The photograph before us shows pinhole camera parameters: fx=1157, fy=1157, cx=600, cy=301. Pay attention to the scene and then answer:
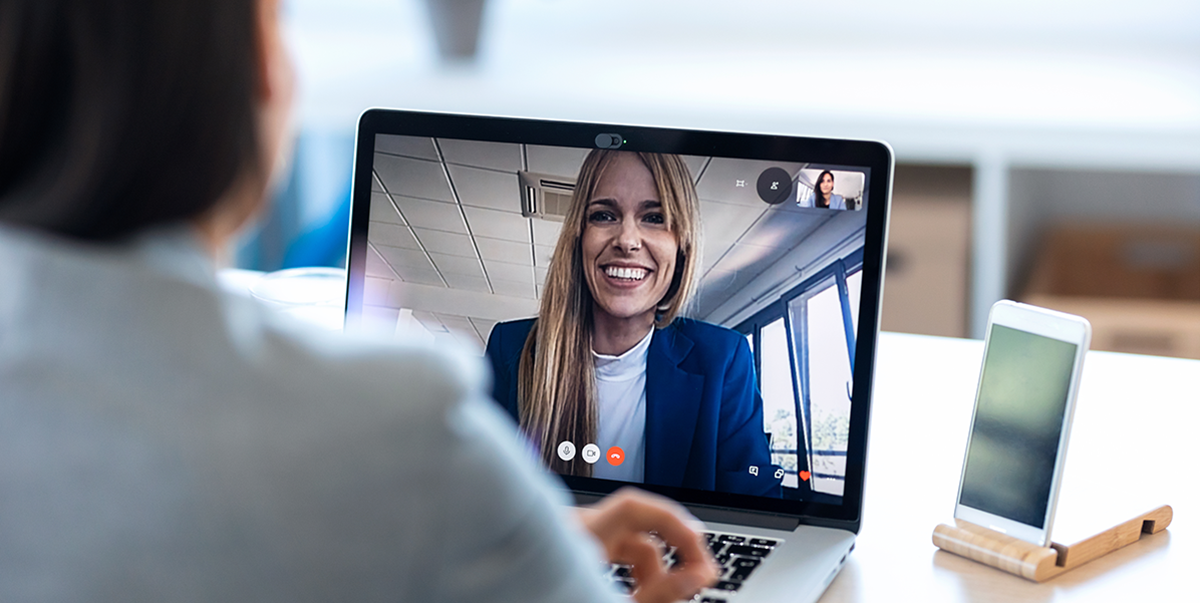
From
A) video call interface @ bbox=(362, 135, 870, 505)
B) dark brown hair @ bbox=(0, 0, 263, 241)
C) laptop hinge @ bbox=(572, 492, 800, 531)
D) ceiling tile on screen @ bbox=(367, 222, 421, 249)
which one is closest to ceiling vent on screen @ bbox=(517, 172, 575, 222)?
video call interface @ bbox=(362, 135, 870, 505)

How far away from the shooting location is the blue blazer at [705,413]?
35.4 inches

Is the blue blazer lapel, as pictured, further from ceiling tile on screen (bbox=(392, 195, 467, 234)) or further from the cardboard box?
the cardboard box

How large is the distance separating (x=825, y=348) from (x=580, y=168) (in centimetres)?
24

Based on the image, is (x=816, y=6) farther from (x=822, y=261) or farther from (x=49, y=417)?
(x=49, y=417)

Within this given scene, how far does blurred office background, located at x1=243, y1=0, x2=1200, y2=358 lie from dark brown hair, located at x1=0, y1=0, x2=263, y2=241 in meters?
2.27

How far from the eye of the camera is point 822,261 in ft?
2.92

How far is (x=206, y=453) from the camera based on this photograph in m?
0.40

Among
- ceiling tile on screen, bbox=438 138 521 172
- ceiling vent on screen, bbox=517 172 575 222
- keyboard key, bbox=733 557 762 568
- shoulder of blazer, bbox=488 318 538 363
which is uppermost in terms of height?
ceiling tile on screen, bbox=438 138 521 172

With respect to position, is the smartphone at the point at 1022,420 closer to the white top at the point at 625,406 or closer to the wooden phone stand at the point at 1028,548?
the wooden phone stand at the point at 1028,548

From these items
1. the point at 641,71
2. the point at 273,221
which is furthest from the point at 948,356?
the point at 273,221

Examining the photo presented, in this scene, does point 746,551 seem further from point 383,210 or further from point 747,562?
point 383,210

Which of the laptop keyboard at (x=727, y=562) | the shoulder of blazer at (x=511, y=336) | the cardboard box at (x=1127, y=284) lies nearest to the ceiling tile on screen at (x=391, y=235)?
the shoulder of blazer at (x=511, y=336)

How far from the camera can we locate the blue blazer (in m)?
0.90

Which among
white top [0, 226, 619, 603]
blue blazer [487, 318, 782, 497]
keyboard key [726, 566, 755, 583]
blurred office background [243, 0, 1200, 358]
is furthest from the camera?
blurred office background [243, 0, 1200, 358]
